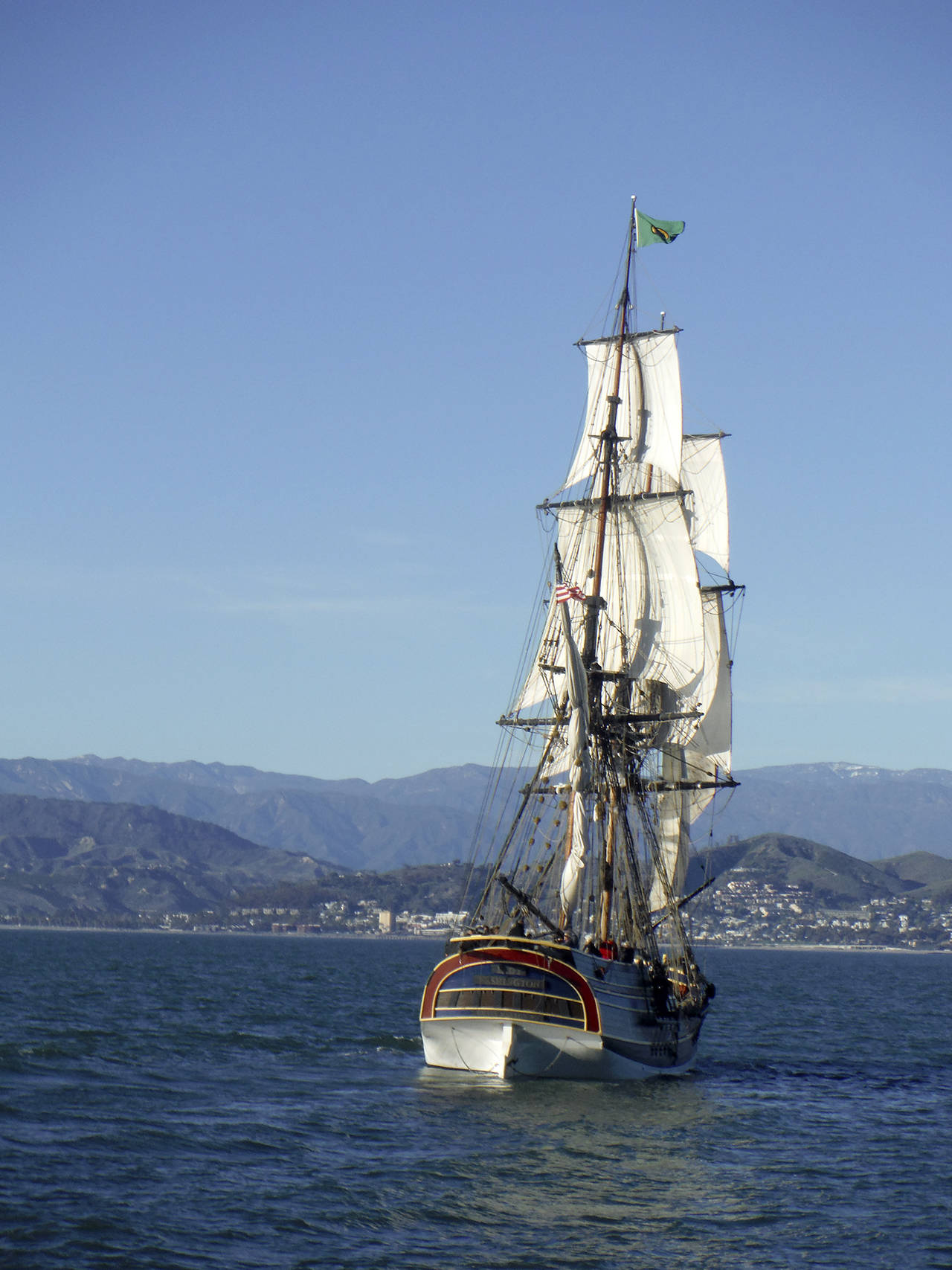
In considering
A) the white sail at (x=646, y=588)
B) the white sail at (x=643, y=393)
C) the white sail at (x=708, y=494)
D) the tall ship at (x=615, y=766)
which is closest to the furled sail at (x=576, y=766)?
the tall ship at (x=615, y=766)

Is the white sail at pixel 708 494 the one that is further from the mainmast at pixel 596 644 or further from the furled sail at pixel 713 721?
the mainmast at pixel 596 644

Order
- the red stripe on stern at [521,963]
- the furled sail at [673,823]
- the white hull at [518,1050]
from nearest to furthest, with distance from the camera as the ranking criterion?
the red stripe on stern at [521,963] → the white hull at [518,1050] → the furled sail at [673,823]

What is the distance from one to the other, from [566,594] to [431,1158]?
2632 centimetres

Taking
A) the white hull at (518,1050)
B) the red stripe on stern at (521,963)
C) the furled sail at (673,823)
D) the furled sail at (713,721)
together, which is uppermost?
the furled sail at (713,721)

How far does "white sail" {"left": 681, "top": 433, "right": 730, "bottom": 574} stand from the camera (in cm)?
8719

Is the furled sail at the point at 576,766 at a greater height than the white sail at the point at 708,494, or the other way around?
the white sail at the point at 708,494

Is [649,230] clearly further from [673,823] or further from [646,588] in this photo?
[673,823]

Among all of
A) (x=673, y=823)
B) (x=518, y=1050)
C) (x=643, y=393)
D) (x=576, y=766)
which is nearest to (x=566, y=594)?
(x=576, y=766)

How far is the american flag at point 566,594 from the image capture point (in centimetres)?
5681

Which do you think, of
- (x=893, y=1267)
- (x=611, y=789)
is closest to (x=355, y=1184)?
(x=893, y=1267)

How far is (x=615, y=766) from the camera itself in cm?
6738

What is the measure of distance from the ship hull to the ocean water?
37.5 inches

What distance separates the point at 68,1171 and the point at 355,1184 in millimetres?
5863

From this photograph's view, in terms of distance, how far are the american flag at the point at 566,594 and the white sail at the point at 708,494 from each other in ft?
90.6
